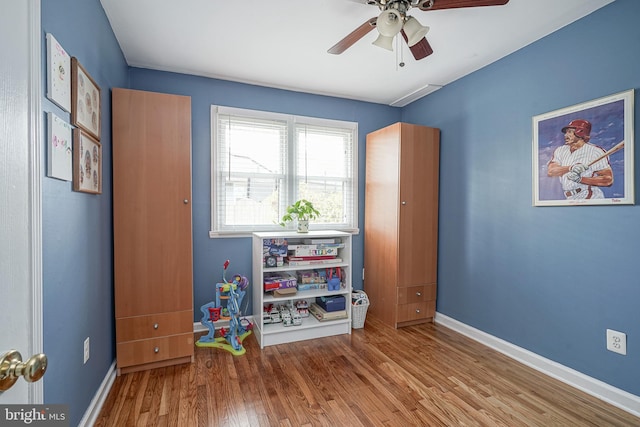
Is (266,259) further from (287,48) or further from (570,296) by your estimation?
(570,296)

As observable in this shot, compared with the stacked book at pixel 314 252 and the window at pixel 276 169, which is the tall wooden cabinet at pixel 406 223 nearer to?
the window at pixel 276 169

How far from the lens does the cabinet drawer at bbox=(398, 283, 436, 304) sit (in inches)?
120

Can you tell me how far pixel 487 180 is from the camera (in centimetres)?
270

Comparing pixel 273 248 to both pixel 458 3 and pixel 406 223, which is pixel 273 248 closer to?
pixel 406 223

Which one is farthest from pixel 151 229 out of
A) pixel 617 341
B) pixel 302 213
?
pixel 617 341

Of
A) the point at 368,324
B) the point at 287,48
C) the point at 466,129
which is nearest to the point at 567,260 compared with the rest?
the point at 466,129

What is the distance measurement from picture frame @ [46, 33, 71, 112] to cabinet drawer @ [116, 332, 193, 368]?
1644mm

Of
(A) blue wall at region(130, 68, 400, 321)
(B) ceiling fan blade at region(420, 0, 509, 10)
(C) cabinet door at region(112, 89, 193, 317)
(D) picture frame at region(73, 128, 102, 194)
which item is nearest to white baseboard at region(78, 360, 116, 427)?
(C) cabinet door at region(112, 89, 193, 317)

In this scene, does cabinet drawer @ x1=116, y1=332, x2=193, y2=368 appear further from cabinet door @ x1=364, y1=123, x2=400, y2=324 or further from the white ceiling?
the white ceiling

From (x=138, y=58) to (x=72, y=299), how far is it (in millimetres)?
2128

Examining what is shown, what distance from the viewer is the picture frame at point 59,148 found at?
4.09ft

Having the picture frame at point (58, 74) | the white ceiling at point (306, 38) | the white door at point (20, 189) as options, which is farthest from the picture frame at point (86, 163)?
the white ceiling at point (306, 38)

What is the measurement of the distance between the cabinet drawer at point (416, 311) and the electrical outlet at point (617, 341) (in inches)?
57.8

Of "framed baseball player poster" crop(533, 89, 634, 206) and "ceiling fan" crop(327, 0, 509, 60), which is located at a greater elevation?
"ceiling fan" crop(327, 0, 509, 60)
